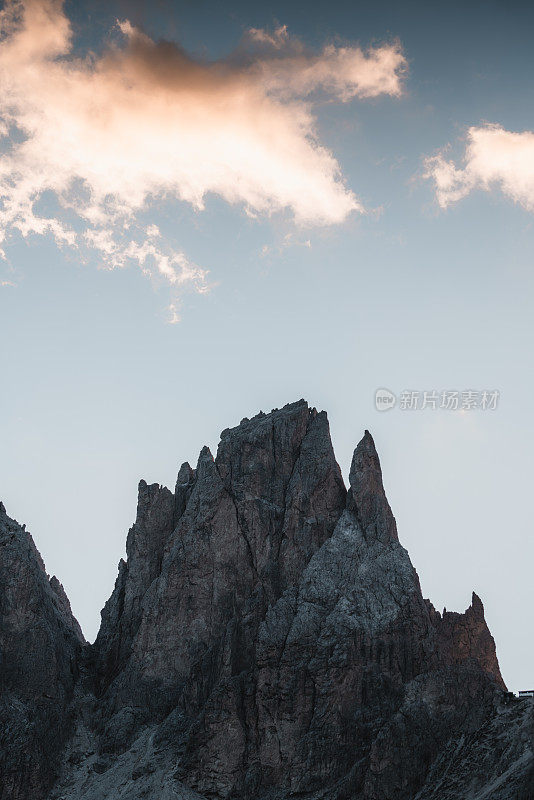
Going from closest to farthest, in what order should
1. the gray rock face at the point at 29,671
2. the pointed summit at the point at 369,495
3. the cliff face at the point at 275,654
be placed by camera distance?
the cliff face at the point at 275,654 → the gray rock face at the point at 29,671 → the pointed summit at the point at 369,495

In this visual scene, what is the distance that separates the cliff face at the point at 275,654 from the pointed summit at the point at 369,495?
0.30 metres

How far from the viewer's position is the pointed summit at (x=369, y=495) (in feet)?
561

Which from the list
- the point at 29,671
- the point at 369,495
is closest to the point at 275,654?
the point at 369,495

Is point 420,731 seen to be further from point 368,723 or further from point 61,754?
point 61,754

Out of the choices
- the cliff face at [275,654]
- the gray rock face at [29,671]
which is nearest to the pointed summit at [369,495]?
the cliff face at [275,654]

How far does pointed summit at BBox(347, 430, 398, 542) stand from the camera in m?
171

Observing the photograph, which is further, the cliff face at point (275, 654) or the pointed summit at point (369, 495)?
the pointed summit at point (369, 495)

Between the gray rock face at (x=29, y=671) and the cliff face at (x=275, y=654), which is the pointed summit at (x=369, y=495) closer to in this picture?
the cliff face at (x=275, y=654)

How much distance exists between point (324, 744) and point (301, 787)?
297 inches

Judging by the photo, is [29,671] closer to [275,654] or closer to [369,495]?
[275,654]

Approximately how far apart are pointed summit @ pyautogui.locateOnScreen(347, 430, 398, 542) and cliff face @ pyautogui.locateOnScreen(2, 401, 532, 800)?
0.30m

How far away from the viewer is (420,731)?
460 ft

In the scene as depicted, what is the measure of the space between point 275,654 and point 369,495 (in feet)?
120

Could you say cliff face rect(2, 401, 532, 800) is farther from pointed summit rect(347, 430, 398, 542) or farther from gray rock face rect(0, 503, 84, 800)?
gray rock face rect(0, 503, 84, 800)
